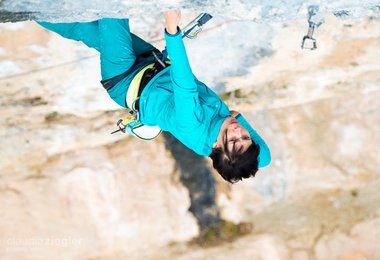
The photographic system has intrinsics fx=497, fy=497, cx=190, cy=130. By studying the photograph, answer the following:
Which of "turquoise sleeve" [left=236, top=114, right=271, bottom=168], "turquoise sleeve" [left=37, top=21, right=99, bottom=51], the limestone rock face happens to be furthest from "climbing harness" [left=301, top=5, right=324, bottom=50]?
the limestone rock face

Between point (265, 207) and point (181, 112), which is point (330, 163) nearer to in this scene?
point (265, 207)

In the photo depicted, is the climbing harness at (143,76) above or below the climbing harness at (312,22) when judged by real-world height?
below

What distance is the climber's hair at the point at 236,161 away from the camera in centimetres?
259

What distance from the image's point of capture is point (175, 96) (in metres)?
2.47

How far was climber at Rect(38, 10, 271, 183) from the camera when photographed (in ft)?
8.01

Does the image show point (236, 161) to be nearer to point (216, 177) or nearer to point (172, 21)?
point (172, 21)

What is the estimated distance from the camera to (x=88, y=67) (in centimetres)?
459

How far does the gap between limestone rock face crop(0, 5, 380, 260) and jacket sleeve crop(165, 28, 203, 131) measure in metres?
1.89

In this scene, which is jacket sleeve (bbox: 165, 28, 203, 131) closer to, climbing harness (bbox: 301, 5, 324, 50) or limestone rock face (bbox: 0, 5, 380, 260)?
climbing harness (bbox: 301, 5, 324, 50)

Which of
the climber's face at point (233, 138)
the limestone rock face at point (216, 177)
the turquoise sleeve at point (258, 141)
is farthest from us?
the limestone rock face at point (216, 177)

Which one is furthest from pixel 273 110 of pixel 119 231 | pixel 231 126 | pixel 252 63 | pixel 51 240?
pixel 231 126

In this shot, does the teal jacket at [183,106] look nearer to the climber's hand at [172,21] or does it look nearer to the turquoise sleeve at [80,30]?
the climber's hand at [172,21]

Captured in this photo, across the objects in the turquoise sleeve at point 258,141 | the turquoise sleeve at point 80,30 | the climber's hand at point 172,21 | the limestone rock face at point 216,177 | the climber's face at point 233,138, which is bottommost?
the limestone rock face at point 216,177

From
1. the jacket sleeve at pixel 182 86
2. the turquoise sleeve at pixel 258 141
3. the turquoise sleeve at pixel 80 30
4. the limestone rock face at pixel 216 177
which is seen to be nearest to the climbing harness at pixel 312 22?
the turquoise sleeve at pixel 258 141
